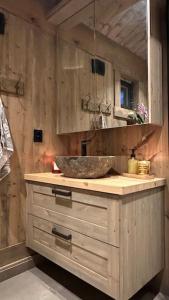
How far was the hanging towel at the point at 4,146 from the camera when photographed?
1586 millimetres

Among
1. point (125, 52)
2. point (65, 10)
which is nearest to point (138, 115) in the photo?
point (125, 52)

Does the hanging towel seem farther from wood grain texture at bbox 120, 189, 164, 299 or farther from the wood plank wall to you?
wood grain texture at bbox 120, 189, 164, 299

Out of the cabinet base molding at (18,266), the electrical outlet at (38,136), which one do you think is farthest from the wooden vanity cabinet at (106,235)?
the electrical outlet at (38,136)

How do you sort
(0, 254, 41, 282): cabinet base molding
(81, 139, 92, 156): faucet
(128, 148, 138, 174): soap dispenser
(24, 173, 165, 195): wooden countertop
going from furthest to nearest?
(81, 139, 92, 156): faucet, (0, 254, 41, 282): cabinet base molding, (128, 148, 138, 174): soap dispenser, (24, 173, 165, 195): wooden countertop

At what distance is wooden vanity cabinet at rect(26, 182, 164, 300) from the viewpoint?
1165 mm

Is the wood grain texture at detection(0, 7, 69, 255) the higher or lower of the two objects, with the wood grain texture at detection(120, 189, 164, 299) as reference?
higher

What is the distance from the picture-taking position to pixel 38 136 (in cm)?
194

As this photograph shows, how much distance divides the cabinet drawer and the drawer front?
0.05 m

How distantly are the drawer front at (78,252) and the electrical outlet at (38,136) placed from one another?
0.65m

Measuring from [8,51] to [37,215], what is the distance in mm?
1320

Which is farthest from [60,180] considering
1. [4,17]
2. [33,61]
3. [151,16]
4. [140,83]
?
[4,17]

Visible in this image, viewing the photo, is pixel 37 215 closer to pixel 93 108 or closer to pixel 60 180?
pixel 60 180

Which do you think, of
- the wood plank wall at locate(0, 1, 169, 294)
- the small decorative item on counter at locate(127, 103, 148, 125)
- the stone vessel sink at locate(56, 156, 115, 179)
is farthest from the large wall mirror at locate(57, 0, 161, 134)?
the stone vessel sink at locate(56, 156, 115, 179)

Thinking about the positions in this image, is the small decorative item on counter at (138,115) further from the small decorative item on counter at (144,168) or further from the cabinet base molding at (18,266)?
the cabinet base molding at (18,266)
